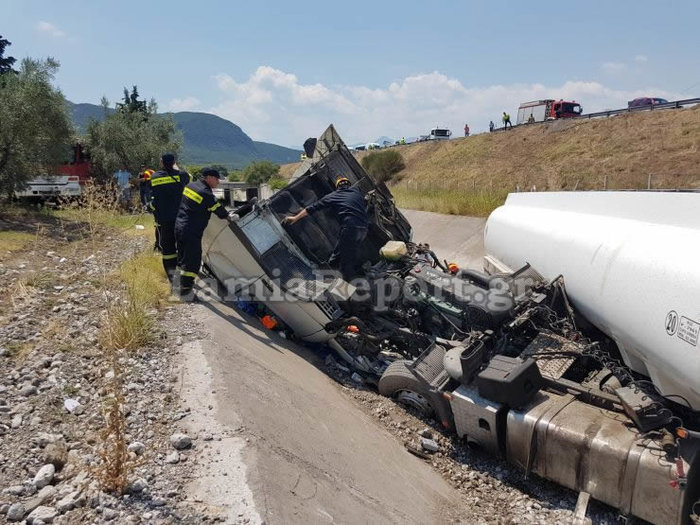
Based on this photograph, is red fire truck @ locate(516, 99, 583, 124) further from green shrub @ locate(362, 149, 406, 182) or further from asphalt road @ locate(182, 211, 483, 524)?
asphalt road @ locate(182, 211, 483, 524)

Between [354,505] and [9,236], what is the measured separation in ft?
33.8

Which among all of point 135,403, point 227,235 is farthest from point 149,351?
point 227,235

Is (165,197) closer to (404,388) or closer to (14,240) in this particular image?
(404,388)

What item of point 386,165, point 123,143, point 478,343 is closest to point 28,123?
point 123,143

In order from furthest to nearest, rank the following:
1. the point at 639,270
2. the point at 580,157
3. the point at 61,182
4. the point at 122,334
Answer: the point at 580,157, the point at 61,182, the point at 122,334, the point at 639,270

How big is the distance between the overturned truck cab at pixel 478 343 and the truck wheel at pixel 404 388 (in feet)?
0.05

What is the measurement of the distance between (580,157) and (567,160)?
75 cm

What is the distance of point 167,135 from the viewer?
2448cm

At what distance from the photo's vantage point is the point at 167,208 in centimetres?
641

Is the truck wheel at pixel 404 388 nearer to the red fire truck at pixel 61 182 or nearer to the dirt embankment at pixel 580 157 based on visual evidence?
the red fire truck at pixel 61 182

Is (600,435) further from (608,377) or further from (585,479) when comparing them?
(608,377)

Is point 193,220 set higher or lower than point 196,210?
lower

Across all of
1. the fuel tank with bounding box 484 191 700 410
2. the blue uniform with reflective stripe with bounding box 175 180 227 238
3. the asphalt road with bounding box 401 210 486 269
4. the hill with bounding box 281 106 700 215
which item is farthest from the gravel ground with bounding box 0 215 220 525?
the hill with bounding box 281 106 700 215

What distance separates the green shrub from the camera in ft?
146
